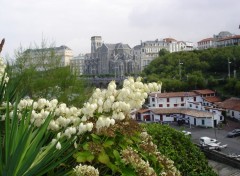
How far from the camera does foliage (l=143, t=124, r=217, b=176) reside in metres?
5.57

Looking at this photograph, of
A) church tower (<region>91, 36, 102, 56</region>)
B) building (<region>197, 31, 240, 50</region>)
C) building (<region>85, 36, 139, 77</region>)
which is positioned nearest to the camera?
building (<region>197, 31, 240, 50</region>)

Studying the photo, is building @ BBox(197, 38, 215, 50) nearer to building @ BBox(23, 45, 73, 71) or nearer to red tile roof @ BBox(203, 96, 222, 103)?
red tile roof @ BBox(203, 96, 222, 103)

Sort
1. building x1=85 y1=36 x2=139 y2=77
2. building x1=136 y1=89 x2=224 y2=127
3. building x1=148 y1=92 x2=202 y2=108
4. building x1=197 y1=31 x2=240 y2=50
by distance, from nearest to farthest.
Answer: building x1=136 y1=89 x2=224 y2=127
building x1=148 y1=92 x2=202 y2=108
building x1=197 y1=31 x2=240 y2=50
building x1=85 y1=36 x2=139 y2=77

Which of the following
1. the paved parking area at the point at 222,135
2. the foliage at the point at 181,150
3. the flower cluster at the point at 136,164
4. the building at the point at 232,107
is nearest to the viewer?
the flower cluster at the point at 136,164

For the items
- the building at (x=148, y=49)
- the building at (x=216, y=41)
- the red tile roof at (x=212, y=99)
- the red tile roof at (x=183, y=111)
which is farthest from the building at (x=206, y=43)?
the red tile roof at (x=183, y=111)

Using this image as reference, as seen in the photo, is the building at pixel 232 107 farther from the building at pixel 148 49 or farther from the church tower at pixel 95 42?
the church tower at pixel 95 42

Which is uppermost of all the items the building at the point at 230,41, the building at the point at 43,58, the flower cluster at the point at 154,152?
the building at the point at 230,41

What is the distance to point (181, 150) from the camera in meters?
5.87

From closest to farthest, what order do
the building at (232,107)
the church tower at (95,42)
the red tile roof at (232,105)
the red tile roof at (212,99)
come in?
the building at (232,107)
the red tile roof at (232,105)
the red tile roof at (212,99)
the church tower at (95,42)

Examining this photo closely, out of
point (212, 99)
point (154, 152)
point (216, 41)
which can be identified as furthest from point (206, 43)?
point (154, 152)

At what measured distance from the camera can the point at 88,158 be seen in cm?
252

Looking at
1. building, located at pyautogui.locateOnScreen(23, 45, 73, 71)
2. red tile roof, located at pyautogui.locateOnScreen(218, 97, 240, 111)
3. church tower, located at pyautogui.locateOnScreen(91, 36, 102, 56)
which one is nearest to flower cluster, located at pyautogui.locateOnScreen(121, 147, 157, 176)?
building, located at pyautogui.locateOnScreen(23, 45, 73, 71)

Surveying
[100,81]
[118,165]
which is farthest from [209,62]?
[118,165]

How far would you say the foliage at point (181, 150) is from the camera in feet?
18.3
